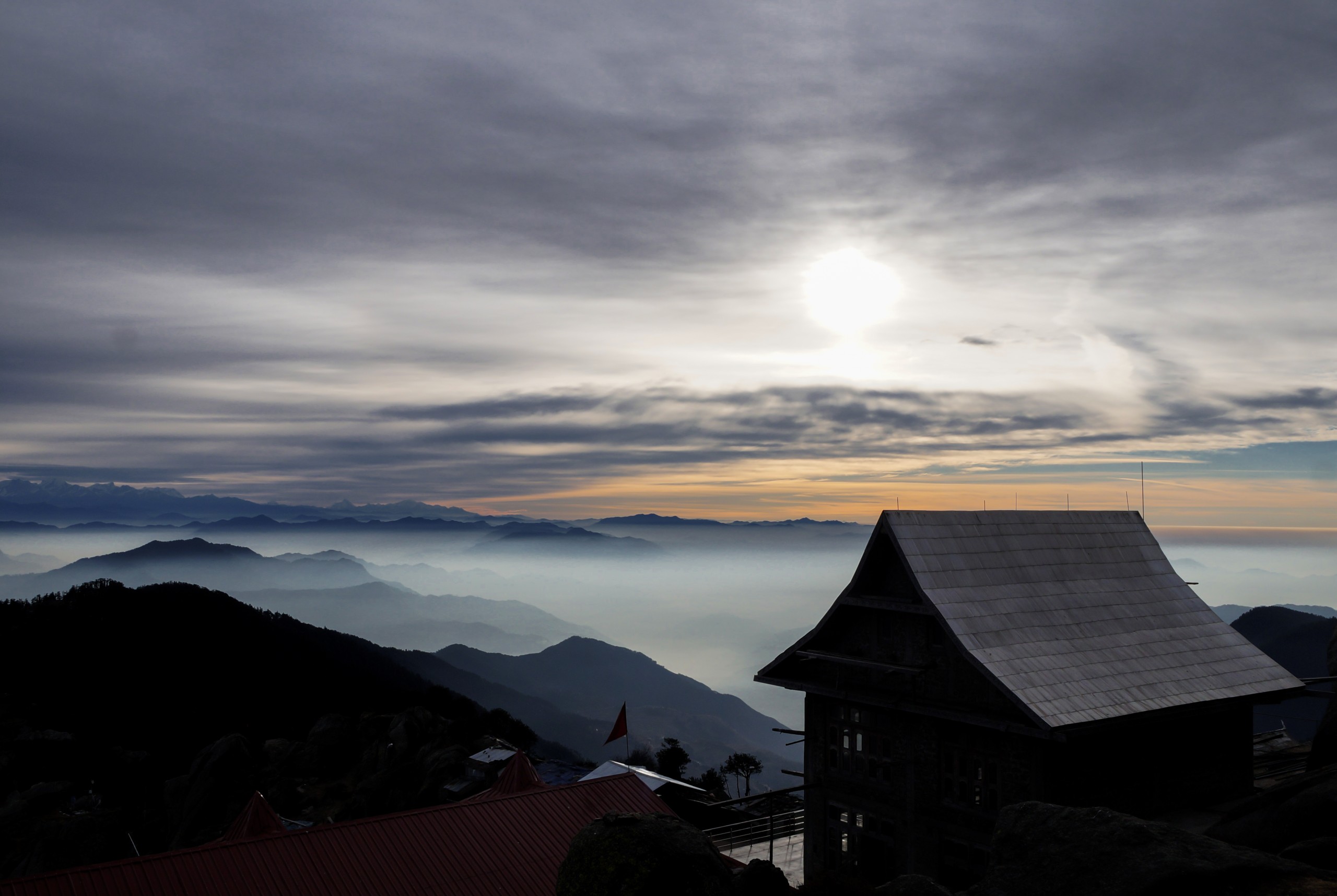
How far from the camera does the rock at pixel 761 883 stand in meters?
12.8

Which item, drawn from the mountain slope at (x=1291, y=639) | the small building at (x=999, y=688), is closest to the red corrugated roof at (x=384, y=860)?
the small building at (x=999, y=688)

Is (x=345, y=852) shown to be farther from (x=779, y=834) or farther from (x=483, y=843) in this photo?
(x=779, y=834)

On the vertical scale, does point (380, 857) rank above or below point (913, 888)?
below

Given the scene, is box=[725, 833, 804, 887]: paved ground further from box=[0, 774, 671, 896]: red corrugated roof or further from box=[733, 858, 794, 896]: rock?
box=[733, 858, 794, 896]: rock

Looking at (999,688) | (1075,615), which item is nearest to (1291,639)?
(1075,615)

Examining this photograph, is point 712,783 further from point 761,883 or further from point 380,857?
point 761,883

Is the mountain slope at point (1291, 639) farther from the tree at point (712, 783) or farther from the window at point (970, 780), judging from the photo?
the window at point (970, 780)

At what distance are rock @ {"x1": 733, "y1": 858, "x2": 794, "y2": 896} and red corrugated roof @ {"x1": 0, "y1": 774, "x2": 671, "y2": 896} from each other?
28.4ft

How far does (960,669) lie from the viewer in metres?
22.3

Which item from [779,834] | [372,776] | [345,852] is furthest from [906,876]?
[372,776]

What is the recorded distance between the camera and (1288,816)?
1437 cm

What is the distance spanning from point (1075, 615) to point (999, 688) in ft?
16.6

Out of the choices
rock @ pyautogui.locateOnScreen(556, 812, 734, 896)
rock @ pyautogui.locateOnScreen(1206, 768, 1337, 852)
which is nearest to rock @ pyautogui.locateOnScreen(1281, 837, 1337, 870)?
rock @ pyautogui.locateOnScreen(1206, 768, 1337, 852)

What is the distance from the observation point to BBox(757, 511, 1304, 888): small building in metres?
21.1
